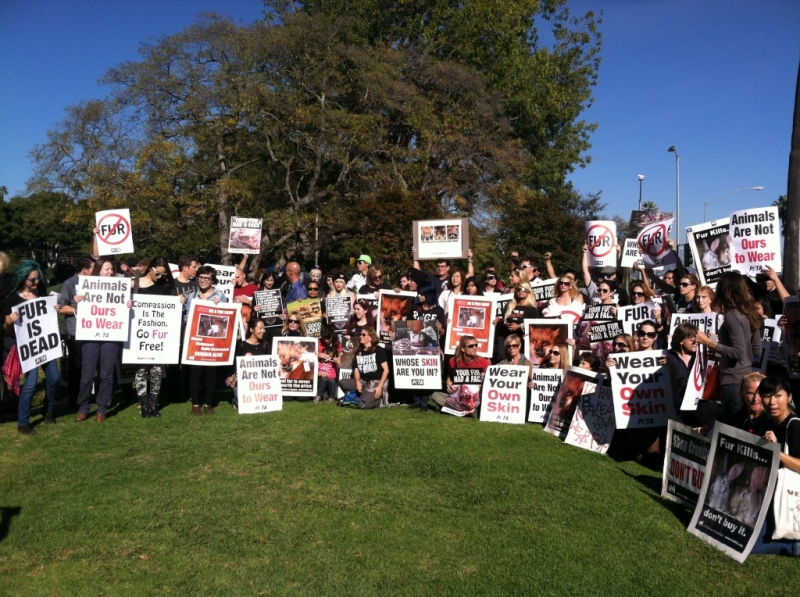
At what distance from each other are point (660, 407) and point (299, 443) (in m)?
4.25

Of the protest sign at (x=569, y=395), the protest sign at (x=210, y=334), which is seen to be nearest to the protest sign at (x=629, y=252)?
the protest sign at (x=569, y=395)

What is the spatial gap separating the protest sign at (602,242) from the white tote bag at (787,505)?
7.39m

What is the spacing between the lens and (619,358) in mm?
8914

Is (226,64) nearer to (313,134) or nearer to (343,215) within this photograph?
(313,134)

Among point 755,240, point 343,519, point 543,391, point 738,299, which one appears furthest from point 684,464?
point 755,240

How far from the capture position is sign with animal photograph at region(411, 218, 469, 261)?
14094 mm

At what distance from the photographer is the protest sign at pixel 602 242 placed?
12.9 metres

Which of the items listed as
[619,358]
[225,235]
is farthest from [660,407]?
[225,235]

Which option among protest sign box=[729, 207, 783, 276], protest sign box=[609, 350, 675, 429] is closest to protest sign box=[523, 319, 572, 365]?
protest sign box=[609, 350, 675, 429]

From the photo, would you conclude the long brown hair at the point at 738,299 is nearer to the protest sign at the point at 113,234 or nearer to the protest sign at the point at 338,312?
the protest sign at the point at 338,312

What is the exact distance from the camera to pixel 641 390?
28.9 feet

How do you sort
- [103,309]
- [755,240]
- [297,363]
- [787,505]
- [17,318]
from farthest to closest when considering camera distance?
[297,363] → [103,309] → [755,240] → [17,318] → [787,505]

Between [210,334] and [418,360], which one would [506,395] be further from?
[210,334]

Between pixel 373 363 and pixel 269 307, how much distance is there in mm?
2448
